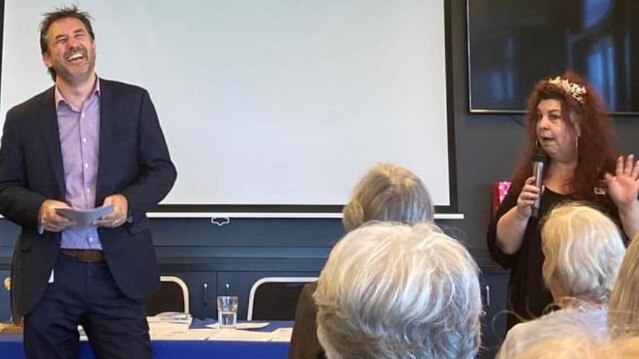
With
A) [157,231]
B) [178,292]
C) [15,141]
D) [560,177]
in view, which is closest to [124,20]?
[157,231]

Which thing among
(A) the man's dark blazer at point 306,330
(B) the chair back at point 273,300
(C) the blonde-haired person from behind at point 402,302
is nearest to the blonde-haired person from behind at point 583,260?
(A) the man's dark blazer at point 306,330

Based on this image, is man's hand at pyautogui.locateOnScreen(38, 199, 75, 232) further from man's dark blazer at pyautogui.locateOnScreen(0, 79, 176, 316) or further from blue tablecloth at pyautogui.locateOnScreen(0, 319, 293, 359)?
blue tablecloth at pyautogui.locateOnScreen(0, 319, 293, 359)

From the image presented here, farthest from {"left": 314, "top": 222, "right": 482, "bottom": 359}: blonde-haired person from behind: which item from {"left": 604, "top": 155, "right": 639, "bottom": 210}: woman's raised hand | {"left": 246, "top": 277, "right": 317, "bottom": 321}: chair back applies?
{"left": 246, "top": 277, "right": 317, "bottom": 321}: chair back

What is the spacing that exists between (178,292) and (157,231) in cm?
41

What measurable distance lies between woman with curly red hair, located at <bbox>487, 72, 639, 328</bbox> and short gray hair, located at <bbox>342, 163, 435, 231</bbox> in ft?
2.28

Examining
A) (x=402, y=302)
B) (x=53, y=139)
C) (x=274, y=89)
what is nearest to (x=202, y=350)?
(x=53, y=139)

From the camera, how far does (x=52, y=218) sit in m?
2.20

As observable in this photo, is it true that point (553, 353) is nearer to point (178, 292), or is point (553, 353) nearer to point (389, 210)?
point (389, 210)

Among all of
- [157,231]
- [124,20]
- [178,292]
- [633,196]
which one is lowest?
[178,292]

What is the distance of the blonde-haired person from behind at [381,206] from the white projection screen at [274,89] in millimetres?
2131

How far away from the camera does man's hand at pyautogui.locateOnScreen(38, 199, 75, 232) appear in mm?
2195

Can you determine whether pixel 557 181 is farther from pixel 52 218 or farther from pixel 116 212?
pixel 52 218

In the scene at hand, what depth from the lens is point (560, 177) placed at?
2.66 m

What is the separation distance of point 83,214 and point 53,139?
13.0 inches
